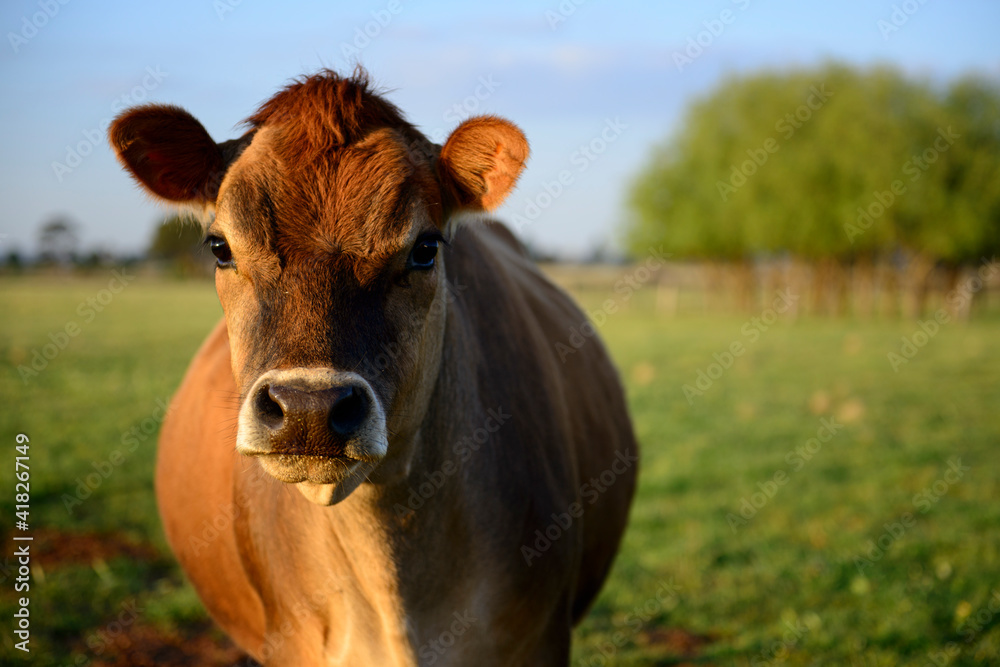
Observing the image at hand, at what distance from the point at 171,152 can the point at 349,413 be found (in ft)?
4.01

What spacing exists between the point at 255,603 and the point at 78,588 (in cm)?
262

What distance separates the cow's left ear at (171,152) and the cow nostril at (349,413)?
1075mm

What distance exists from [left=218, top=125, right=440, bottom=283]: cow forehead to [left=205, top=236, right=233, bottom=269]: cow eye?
0.11 metres

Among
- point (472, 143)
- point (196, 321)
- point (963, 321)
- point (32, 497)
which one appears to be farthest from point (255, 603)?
point (963, 321)

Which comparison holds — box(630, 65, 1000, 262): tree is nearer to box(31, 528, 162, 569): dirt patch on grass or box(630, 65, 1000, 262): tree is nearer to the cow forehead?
box(31, 528, 162, 569): dirt patch on grass

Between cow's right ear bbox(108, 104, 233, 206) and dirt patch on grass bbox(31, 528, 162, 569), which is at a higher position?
cow's right ear bbox(108, 104, 233, 206)

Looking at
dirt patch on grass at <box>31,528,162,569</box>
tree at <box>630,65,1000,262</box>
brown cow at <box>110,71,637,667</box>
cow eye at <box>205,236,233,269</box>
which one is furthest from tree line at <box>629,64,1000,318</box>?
cow eye at <box>205,236,233,269</box>

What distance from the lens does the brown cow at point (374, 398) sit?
1.97 m

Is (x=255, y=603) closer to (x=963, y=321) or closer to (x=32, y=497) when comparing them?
(x=32, y=497)

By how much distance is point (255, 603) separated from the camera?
3150mm

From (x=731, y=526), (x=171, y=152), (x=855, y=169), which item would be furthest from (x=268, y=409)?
(x=855, y=169)

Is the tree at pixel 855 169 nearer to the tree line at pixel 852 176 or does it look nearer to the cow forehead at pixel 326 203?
the tree line at pixel 852 176

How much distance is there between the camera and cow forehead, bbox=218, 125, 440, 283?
2059 millimetres

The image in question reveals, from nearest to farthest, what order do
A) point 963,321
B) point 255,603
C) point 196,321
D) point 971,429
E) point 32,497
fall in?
1. point 255,603
2. point 32,497
3. point 971,429
4. point 196,321
5. point 963,321
